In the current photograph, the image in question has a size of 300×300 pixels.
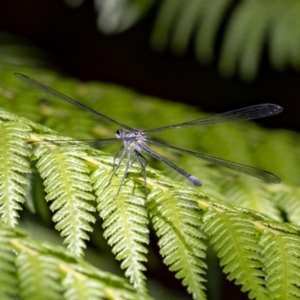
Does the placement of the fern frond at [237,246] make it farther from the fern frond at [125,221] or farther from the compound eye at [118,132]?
the compound eye at [118,132]

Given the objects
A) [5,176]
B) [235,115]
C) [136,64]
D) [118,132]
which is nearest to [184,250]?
[5,176]

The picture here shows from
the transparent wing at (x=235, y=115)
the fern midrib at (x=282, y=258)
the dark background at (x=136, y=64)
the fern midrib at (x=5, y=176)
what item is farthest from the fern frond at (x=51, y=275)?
the dark background at (x=136, y=64)

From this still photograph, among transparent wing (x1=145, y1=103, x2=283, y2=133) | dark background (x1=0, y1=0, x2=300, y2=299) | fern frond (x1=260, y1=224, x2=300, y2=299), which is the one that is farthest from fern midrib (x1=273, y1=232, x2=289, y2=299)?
dark background (x1=0, y1=0, x2=300, y2=299)

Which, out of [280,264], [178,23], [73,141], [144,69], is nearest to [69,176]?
[73,141]

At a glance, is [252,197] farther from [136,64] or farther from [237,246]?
[136,64]

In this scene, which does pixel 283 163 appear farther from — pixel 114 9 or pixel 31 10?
pixel 31 10

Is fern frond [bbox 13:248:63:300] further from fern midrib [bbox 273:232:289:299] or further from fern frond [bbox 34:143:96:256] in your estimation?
fern midrib [bbox 273:232:289:299]
